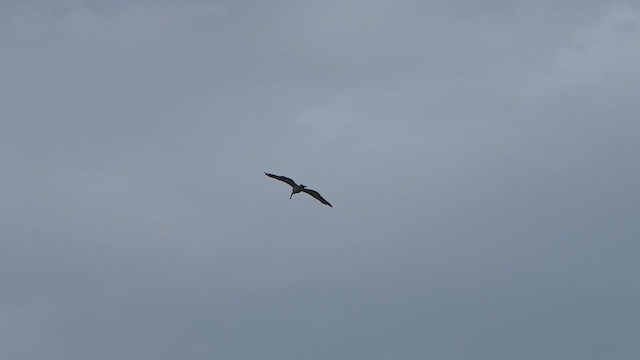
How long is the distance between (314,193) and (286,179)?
5726 mm

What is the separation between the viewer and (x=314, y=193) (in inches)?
5182

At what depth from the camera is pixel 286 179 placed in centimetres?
12912
